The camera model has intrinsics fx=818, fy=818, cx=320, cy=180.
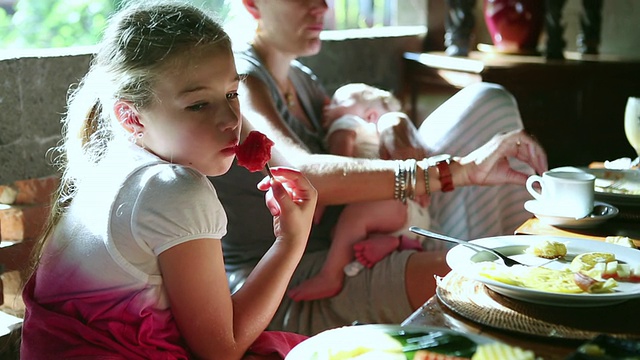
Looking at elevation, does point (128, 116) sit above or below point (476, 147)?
above

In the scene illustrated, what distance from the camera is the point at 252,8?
2.19 meters

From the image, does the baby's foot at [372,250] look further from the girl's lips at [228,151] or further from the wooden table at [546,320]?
the wooden table at [546,320]

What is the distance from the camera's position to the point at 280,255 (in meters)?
1.38

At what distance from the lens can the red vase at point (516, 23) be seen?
3.51 metres

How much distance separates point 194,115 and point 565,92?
2367 millimetres

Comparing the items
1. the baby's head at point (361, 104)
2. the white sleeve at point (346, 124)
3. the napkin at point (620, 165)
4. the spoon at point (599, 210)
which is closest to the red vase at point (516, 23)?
the baby's head at point (361, 104)

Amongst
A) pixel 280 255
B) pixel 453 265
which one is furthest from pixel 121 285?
pixel 453 265

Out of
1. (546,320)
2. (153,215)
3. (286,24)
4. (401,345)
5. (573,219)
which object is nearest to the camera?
A: (401,345)

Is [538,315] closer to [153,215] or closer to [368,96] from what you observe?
[153,215]

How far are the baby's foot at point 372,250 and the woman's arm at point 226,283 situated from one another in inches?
24.1

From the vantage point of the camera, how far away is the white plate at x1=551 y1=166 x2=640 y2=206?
1.64m

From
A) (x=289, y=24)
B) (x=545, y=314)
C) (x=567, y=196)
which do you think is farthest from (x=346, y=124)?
(x=545, y=314)

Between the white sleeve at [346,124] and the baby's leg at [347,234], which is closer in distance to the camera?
the baby's leg at [347,234]

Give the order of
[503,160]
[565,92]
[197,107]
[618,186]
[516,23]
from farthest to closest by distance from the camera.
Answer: [516,23] → [565,92] → [503,160] → [618,186] → [197,107]
